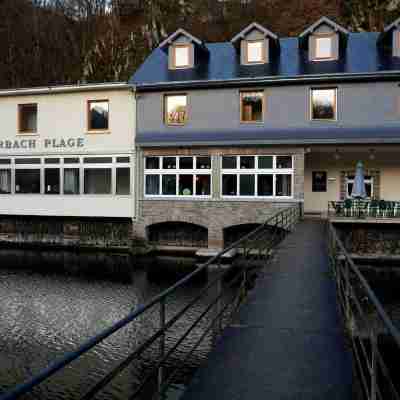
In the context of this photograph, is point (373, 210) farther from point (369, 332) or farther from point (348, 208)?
point (369, 332)

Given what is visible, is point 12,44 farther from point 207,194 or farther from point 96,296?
point 96,296

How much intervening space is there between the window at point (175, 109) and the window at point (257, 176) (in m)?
2.79

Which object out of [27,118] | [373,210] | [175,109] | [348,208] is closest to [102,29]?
[27,118]

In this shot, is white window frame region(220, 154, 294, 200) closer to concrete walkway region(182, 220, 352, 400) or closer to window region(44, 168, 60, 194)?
window region(44, 168, 60, 194)

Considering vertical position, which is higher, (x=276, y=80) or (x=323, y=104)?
(x=276, y=80)

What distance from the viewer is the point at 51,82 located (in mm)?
44000

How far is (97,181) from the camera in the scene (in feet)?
72.5

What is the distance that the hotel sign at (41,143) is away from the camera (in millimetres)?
21969

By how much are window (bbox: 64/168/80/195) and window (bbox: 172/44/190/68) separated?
7.18m

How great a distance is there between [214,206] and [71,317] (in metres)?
10.2

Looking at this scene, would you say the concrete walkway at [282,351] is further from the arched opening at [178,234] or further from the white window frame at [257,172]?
the arched opening at [178,234]

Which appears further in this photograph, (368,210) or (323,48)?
(323,48)

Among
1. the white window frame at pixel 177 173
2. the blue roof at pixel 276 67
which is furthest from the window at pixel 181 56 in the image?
the white window frame at pixel 177 173

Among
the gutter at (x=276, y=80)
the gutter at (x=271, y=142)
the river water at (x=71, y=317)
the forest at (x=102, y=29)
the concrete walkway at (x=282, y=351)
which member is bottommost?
the river water at (x=71, y=317)
